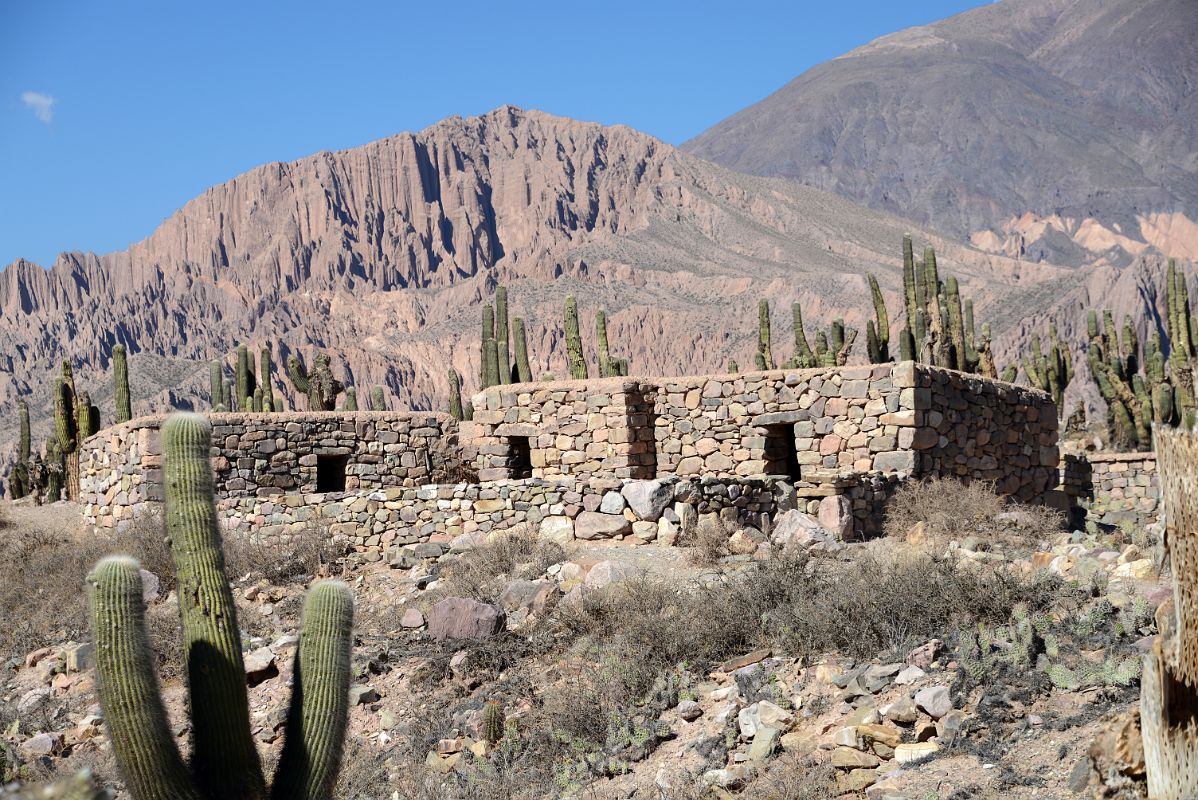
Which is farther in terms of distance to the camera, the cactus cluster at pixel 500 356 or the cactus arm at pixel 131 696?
the cactus cluster at pixel 500 356

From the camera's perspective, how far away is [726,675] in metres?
8.02

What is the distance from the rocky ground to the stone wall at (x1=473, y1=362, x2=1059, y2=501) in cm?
223

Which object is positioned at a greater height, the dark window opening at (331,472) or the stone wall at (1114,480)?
the dark window opening at (331,472)

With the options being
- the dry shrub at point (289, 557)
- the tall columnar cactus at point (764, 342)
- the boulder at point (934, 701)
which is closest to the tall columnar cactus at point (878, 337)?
the tall columnar cactus at point (764, 342)

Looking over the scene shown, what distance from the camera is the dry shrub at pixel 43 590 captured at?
1209 cm

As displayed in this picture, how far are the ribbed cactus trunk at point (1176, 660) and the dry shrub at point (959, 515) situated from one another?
7.11m

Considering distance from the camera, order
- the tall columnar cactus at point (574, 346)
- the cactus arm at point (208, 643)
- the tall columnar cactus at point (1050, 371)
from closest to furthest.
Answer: the cactus arm at point (208, 643)
the tall columnar cactus at point (574, 346)
the tall columnar cactus at point (1050, 371)

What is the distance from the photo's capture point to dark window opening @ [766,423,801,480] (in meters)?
14.5

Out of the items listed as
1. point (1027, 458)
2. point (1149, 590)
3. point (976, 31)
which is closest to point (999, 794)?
point (1149, 590)

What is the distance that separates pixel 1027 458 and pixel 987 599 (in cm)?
958

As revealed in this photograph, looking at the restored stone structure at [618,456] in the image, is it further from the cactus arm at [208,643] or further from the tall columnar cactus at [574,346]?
the cactus arm at [208,643]

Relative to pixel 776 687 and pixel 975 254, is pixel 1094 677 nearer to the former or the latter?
pixel 776 687

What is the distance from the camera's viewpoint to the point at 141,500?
1608 cm

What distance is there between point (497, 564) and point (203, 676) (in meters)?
5.59
